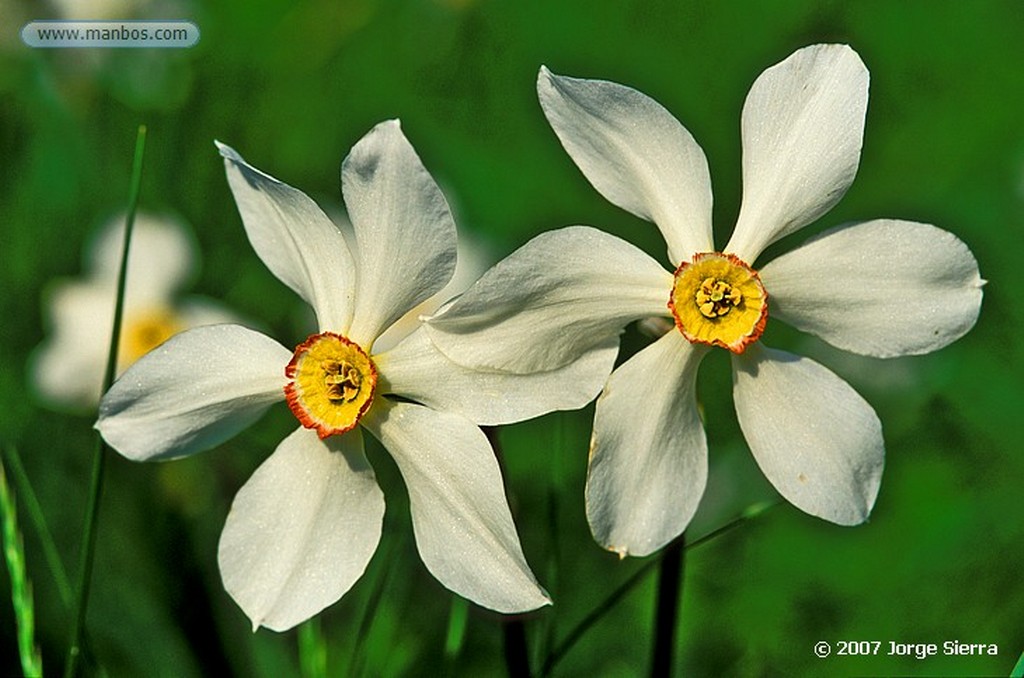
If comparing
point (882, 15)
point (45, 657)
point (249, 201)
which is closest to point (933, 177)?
point (882, 15)

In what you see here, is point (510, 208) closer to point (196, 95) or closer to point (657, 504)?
point (196, 95)

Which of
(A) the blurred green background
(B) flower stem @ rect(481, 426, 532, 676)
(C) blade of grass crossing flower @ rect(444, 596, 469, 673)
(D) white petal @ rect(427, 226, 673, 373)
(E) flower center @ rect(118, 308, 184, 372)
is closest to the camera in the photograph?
(D) white petal @ rect(427, 226, 673, 373)

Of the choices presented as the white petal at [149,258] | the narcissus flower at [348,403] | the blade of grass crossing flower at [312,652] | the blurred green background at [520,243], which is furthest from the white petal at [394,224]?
the white petal at [149,258]

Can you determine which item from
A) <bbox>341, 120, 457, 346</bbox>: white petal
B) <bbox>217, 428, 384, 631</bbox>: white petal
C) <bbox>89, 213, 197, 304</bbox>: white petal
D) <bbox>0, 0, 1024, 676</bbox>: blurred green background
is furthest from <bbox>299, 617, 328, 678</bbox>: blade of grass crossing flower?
<bbox>89, 213, 197, 304</bbox>: white petal

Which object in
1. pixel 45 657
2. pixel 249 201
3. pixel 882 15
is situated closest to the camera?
pixel 249 201

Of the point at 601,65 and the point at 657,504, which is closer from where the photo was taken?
the point at 657,504

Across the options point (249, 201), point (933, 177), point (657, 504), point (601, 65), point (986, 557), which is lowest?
point (986, 557)

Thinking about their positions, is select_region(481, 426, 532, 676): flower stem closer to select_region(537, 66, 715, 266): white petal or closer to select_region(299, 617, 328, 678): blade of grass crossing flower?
select_region(537, 66, 715, 266): white petal
